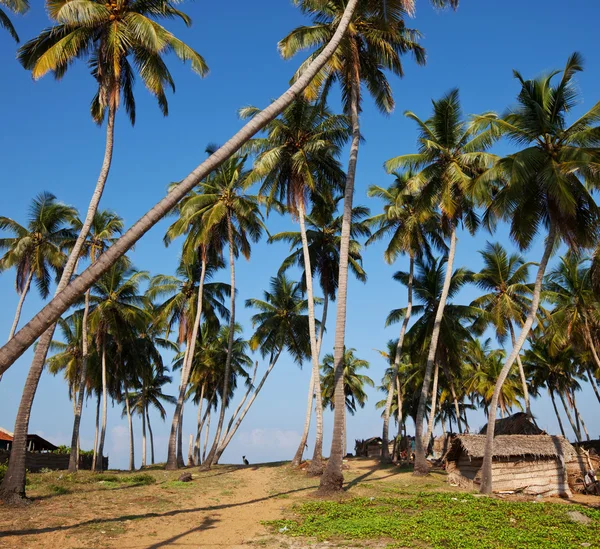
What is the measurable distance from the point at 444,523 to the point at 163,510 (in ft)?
24.6

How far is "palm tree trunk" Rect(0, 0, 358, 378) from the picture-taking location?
8.07 metres

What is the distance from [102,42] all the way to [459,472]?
839 inches

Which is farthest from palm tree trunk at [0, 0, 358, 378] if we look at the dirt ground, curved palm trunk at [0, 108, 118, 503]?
curved palm trunk at [0, 108, 118, 503]

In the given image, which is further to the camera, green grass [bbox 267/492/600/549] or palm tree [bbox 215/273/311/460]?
palm tree [bbox 215/273/311/460]

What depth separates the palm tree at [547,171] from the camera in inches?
678

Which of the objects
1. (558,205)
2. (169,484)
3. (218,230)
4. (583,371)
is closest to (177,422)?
(169,484)

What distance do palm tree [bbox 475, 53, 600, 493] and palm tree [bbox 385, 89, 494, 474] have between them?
4288mm

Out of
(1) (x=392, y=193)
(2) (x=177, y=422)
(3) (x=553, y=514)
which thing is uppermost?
(1) (x=392, y=193)

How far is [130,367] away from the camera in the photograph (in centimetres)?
3700

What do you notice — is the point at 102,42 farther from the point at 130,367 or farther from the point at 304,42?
the point at 130,367

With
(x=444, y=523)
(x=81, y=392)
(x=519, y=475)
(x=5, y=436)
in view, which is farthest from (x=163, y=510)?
(x=5, y=436)

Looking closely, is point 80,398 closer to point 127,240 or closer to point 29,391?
point 29,391

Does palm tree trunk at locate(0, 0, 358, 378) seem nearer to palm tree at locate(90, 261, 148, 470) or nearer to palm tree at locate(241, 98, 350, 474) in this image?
palm tree at locate(241, 98, 350, 474)

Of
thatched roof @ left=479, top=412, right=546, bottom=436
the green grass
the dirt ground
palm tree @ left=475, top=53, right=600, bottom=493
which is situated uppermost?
palm tree @ left=475, top=53, right=600, bottom=493
